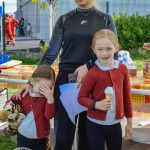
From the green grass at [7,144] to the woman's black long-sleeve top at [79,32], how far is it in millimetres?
1522

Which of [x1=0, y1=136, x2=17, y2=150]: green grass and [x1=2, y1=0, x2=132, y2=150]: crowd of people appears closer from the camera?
[x1=2, y1=0, x2=132, y2=150]: crowd of people

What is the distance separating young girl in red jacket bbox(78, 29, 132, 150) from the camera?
260 centimetres

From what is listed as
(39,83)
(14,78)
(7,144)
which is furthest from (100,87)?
(7,144)

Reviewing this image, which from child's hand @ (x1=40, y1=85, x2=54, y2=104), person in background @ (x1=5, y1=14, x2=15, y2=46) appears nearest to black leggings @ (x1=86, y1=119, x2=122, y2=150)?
child's hand @ (x1=40, y1=85, x2=54, y2=104)

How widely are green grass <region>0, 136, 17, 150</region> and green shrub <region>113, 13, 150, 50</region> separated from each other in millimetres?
7804

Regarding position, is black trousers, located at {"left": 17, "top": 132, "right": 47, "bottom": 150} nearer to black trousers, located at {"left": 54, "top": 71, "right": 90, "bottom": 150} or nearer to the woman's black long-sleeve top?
black trousers, located at {"left": 54, "top": 71, "right": 90, "bottom": 150}

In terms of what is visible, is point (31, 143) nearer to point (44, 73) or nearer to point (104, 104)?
point (44, 73)

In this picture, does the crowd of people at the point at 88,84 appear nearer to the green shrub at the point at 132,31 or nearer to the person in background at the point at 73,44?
the person in background at the point at 73,44

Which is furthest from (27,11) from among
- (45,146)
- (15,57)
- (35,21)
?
(45,146)

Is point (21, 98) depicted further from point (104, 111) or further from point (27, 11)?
point (27, 11)

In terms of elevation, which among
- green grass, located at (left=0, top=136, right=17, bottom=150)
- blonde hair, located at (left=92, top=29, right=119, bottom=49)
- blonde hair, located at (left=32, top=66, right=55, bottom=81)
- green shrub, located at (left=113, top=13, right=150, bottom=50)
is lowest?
green grass, located at (left=0, top=136, right=17, bottom=150)

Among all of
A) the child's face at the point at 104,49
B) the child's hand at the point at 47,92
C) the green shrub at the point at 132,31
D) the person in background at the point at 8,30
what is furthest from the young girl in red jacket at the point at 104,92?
the person in background at the point at 8,30

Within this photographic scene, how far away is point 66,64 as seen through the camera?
2.83 meters

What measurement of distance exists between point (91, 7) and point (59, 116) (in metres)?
0.87
